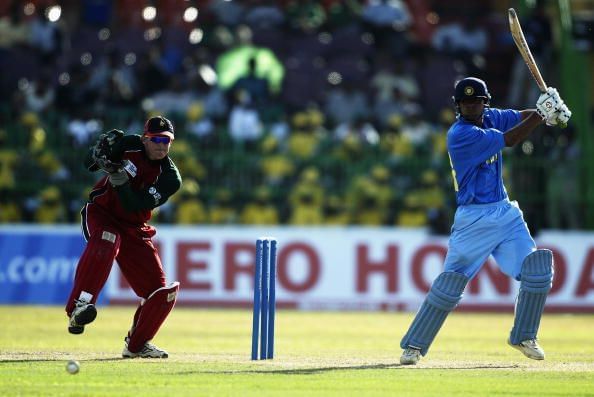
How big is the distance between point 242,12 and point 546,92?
44.1 feet

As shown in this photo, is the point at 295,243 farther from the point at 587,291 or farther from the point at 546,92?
the point at 546,92

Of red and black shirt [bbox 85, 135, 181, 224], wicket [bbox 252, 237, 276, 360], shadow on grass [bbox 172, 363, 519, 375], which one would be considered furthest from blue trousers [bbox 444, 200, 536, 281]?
red and black shirt [bbox 85, 135, 181, 224]

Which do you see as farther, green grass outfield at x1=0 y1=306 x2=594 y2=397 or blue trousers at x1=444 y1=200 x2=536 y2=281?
blue trousers at x1=444 y1=200 x2=536 y2=281

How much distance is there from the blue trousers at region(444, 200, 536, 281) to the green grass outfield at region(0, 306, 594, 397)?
0.82 metres

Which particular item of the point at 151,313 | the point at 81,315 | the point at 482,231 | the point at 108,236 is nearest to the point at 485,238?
the point at 482,231

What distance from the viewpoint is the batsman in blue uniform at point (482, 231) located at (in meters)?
9.85

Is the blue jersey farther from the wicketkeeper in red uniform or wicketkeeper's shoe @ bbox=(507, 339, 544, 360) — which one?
the wicketkeeper in red uniform

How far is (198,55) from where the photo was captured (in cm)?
2136

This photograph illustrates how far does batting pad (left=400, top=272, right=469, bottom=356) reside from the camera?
9.93m

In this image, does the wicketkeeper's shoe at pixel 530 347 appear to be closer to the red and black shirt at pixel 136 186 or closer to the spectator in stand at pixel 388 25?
the red and black shirt at pixel 136 186

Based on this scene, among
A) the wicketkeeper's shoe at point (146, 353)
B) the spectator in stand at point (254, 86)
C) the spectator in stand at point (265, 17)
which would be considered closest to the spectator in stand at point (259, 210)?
the spectator in stand at point (254, 86)

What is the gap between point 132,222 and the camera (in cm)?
1040

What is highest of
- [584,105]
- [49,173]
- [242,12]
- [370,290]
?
[242,12]

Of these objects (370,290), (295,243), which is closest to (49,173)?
(295,243)
